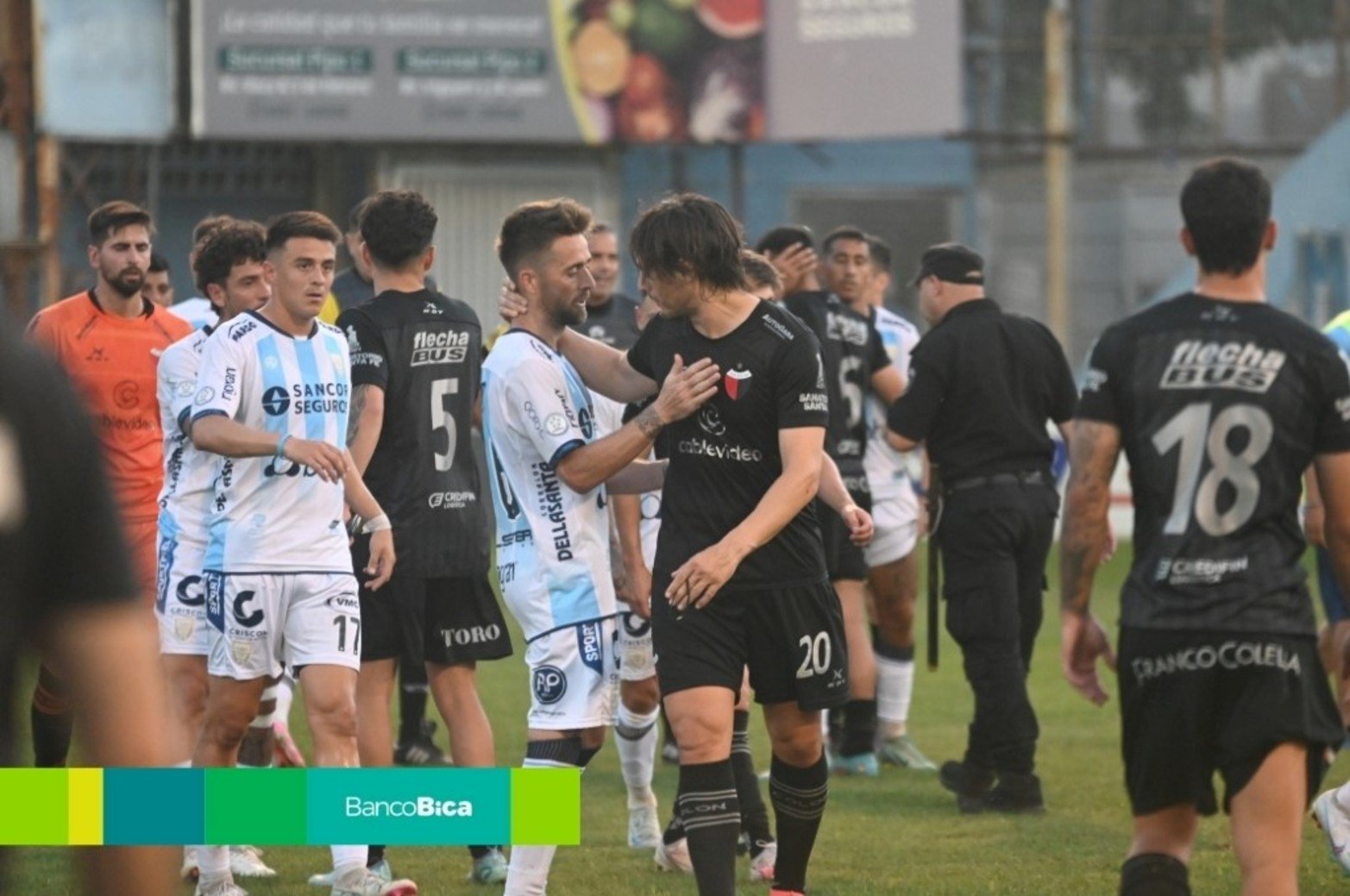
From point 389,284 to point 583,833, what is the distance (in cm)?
243

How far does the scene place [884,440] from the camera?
1146 cm

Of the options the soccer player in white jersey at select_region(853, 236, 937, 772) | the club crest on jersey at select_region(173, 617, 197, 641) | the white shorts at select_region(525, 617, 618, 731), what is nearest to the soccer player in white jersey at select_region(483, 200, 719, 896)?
the white shorts at select_region(525, 617, 618, 731)

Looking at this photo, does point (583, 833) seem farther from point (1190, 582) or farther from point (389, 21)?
point (389, 21)

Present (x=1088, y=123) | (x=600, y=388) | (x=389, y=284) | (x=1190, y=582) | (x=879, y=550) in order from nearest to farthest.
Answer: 1. (x=1190, y=582)
2. (x=600, y=388)
3. (x=389, y=284)
4. (x=879, y=550)
5. (x=1088, y=123)

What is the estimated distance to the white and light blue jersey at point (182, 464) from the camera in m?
7.76

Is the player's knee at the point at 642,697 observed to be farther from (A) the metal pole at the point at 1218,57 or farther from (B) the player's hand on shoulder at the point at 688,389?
(A) the metal pole at the point at 1218,57

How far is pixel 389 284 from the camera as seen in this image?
315 inches

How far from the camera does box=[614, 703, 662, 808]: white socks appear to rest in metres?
8.60

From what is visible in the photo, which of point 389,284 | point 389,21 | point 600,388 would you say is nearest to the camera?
point 600,388

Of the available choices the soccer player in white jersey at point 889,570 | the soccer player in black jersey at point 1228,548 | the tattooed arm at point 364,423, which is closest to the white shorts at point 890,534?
the soccer player in white jersey at point 889,570

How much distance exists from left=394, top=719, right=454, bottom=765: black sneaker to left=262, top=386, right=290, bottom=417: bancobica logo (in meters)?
3.62

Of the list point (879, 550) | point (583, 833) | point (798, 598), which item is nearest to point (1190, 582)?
point (798, 598)

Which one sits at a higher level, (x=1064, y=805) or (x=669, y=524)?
(x=669, y=524)

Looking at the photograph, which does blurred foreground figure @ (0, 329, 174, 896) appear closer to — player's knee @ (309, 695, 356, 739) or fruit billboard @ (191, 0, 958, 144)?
player's knee @ (309, 695, 356, 739)
